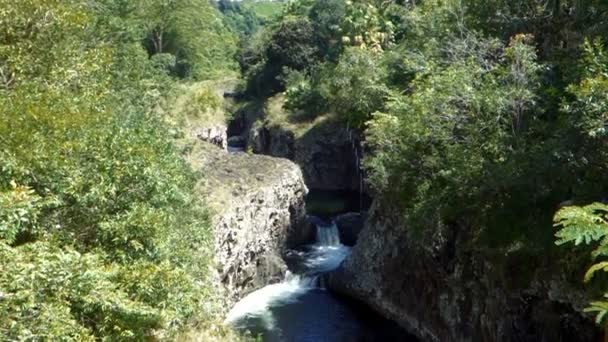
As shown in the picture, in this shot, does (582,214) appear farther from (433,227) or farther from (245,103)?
(245,103)

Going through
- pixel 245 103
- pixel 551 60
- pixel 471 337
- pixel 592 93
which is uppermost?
pixel 245 103

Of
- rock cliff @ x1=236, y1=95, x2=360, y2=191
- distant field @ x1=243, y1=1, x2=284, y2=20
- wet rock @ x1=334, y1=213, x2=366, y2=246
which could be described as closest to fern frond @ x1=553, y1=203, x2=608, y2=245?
wet rock @ x1=334, y1=213, x2=366, y2=246

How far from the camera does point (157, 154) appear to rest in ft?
53.5

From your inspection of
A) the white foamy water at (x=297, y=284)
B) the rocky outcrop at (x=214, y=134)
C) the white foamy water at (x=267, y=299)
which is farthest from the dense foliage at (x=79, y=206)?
the rocky outcrop at (x=214, y=134)

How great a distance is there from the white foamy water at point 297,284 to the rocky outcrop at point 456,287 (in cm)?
172

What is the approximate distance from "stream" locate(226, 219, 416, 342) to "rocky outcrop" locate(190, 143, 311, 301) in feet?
2.44

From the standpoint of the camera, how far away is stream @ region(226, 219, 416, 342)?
23.5m

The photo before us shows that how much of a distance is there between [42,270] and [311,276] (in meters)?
19.8

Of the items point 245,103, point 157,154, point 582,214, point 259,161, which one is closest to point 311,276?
point 259,161

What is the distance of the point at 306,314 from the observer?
2539 centimetres

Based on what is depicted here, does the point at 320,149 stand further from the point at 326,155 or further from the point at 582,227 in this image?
the point at 582,227

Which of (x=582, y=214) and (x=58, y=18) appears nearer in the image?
(x=582, y=214)

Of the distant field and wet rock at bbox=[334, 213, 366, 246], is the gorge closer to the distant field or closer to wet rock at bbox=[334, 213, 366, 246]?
wet rock at bbox=[334, 213, 366, 246]

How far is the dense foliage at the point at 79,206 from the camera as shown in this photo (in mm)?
10078
